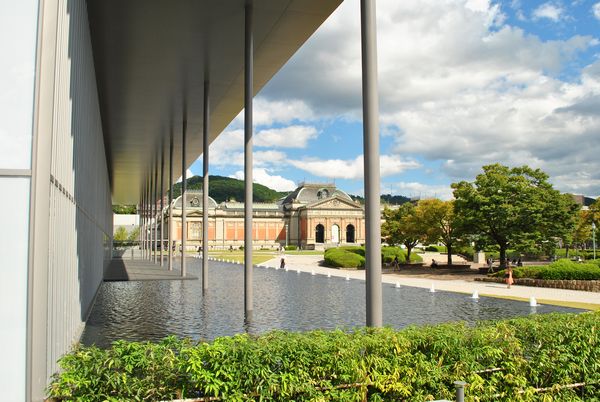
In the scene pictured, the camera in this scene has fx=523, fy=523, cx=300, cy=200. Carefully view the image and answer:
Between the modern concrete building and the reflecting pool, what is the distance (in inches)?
44.3

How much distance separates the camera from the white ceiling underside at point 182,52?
11.6 m

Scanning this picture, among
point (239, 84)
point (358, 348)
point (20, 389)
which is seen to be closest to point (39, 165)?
point (20, 389)

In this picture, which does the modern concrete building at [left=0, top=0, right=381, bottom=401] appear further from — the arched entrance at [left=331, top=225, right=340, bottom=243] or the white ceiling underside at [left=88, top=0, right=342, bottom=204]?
the arched entrance at [left=331, top=225, right=340, bottom=243]

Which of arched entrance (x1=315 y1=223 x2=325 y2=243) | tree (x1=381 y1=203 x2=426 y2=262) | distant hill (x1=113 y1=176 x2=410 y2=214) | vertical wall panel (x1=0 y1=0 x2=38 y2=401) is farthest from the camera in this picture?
distant hill (x1=113 y1=176 x2=410 y2=214)

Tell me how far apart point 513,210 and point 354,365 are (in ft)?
91.1

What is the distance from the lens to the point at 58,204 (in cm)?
614

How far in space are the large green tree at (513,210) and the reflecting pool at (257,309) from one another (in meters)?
10.8

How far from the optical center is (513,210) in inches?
1179

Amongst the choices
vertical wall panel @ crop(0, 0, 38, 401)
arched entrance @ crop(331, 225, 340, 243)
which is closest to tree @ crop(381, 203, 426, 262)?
vertical wall panel @ crop(0, 0, 38, 401)

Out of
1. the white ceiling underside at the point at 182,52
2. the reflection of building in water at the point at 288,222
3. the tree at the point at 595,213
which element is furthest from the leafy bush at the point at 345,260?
the reflection of building in water at the point at 288,222

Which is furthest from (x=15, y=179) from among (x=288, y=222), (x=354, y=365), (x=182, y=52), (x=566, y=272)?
(x=288, y=222)

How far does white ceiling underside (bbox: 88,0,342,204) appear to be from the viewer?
38.0 feet

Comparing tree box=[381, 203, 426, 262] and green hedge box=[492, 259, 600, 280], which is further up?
tree box=[381, 203, 426, 262]

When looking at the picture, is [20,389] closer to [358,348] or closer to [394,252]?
[358,348]
